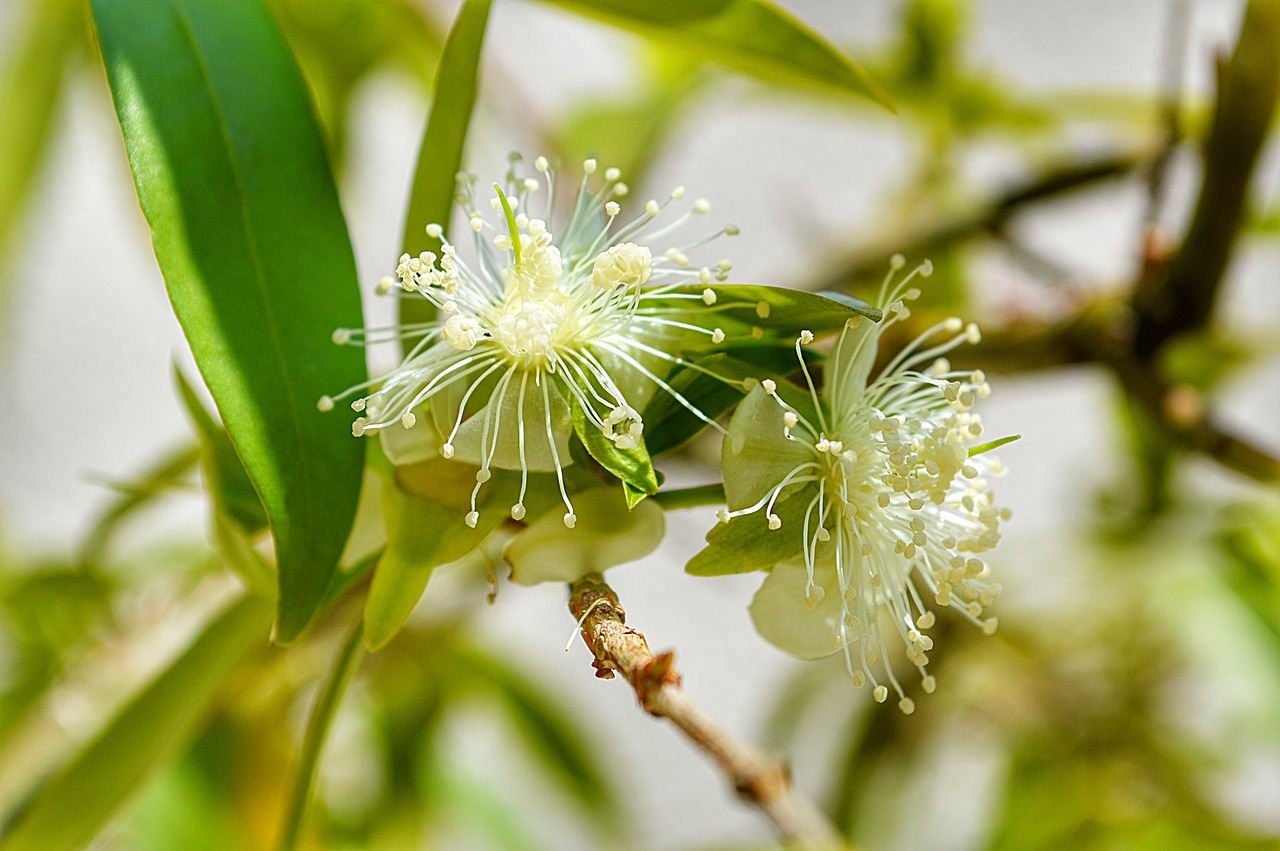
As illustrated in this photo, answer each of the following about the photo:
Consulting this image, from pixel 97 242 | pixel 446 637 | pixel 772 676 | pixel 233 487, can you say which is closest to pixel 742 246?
pixel 772 676

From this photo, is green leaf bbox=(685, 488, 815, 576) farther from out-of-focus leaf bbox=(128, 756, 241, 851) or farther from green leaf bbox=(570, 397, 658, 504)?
out-of-focus leaf bbox=(128, 756, 241, 851)

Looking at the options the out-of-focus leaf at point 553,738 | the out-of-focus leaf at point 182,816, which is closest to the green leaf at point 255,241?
the out-of-focus leaf at point 182,816

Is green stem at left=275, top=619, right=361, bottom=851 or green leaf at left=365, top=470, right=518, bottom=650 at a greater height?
green leaf at left=365, top=470, right=518, bottom=650

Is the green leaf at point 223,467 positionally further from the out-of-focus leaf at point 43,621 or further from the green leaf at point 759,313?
the out-of-focus leaf at point 43,621

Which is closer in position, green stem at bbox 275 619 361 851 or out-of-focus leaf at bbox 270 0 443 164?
green stem at bbox 275 619 361 851

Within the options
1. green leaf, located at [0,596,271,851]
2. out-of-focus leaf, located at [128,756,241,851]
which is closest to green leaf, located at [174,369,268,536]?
green leaf, located at [0,596,271,851]

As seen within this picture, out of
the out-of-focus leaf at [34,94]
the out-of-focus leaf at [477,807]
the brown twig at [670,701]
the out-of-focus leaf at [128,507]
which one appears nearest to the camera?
the brown twig at [670,701]
